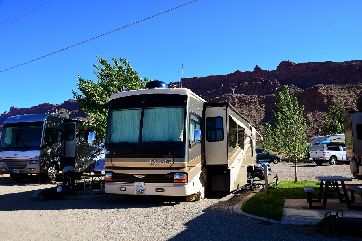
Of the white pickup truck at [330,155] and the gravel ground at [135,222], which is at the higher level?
the white pickup truck at [330,155]

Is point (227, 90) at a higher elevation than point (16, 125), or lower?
higher

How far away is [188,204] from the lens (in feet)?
30.0

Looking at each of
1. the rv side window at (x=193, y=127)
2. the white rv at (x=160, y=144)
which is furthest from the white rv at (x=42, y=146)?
the rv side window at (x=193, y=127)

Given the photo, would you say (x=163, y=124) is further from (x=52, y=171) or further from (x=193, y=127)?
(x=52, y=171)

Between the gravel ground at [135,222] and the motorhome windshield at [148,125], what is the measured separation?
1.78m

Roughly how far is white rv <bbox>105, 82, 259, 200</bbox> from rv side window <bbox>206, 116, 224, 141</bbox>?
0.10 ft

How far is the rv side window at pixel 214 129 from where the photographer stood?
32.9ft

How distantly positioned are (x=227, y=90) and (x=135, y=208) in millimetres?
119537

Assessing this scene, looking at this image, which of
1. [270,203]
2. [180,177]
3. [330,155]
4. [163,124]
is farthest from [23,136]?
[330,155]

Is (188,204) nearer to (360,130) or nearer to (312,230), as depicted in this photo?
(312,230)

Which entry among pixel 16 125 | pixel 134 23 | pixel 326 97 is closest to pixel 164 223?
pixel 134 23

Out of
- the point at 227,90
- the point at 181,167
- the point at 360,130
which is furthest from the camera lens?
the point at 227,90

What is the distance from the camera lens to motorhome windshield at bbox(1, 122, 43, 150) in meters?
15.8

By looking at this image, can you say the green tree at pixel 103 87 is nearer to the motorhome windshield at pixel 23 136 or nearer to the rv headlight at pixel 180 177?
the motorhome windshield at pixel 23 136
